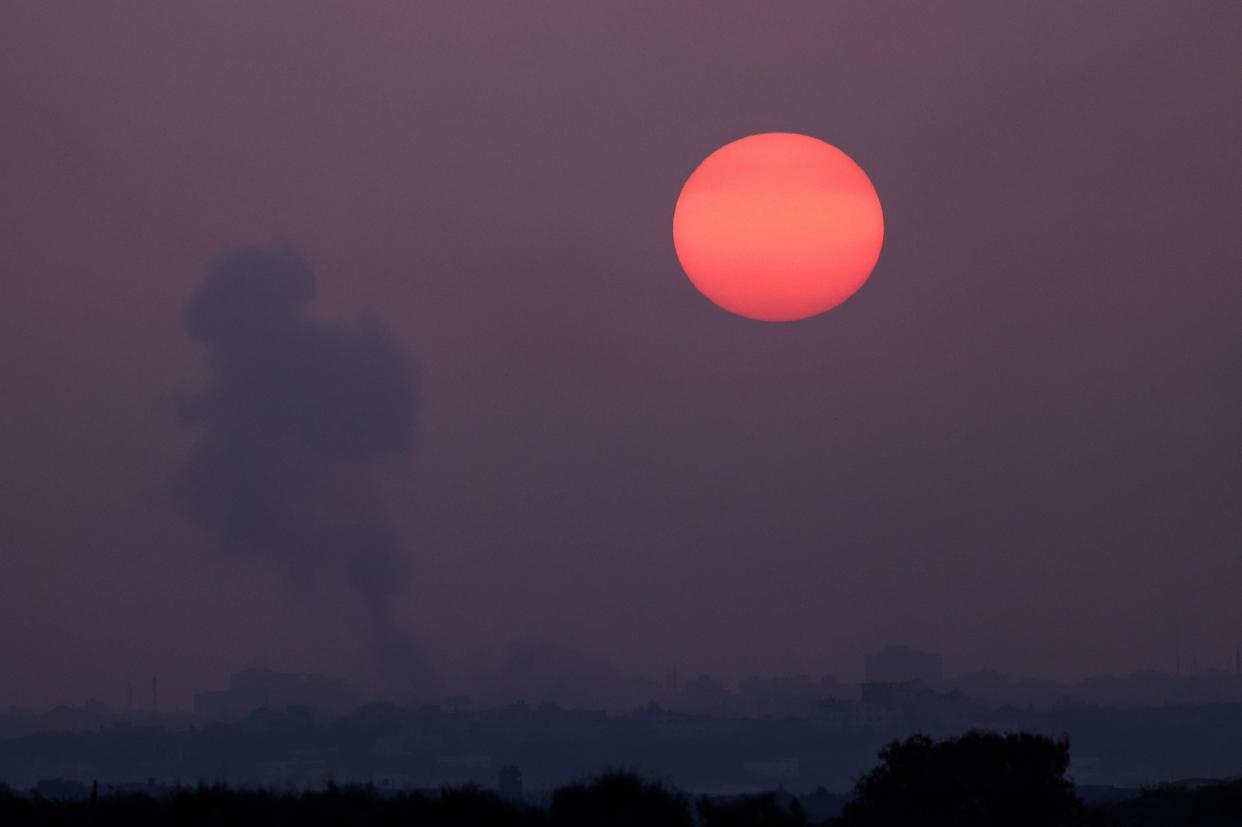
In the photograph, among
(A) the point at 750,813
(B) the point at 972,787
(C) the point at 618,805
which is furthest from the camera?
(B) the point at 972,787

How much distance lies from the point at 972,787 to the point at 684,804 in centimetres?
1541

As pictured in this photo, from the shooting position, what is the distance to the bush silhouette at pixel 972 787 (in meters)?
65.6

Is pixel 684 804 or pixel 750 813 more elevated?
pixel 684 804

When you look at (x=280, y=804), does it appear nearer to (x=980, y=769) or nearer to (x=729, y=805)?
(x=729, y=805)

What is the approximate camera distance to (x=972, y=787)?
217 feet

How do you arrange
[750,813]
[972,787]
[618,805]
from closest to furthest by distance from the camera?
[750,813] < [618,805] < [972,787]

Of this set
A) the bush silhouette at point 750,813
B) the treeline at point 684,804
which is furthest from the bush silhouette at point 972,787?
the bush silhouette at point 750,813

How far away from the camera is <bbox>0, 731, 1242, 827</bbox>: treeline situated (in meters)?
55.2

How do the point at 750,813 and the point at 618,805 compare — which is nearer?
the point at 750,813

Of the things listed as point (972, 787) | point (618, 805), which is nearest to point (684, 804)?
point (618, 805)

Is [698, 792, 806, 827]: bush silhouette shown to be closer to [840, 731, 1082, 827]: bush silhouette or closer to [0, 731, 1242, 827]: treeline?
[0, 731, 1242, 827]: treeline

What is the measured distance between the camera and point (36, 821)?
188 feet

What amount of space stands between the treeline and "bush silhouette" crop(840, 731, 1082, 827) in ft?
0.12

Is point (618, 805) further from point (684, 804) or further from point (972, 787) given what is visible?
point (972, 787)
